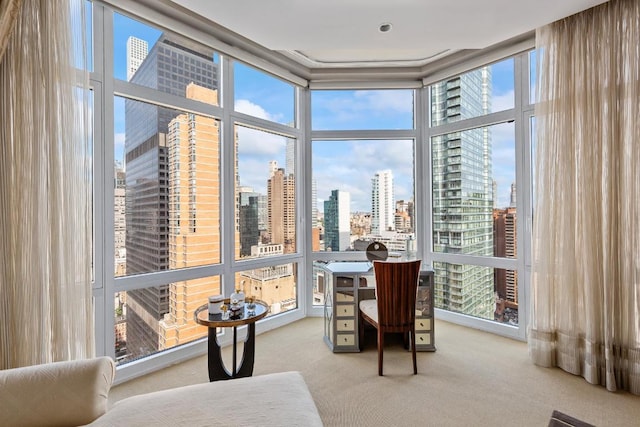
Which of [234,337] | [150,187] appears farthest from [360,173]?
[234,337]

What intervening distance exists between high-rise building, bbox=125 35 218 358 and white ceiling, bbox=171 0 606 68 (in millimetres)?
649

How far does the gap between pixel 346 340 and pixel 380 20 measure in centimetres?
287

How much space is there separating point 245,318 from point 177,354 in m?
1.16

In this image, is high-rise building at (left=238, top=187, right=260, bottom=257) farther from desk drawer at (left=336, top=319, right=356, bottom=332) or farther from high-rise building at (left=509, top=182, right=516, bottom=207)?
high-rise building at (left=509, top=182, right=516, bottom=207)

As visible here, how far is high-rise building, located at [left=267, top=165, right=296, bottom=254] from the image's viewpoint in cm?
369

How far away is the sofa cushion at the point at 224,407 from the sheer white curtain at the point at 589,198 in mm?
2354

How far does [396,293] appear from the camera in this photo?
8.29 feet

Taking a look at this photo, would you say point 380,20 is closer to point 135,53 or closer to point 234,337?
point 135,53

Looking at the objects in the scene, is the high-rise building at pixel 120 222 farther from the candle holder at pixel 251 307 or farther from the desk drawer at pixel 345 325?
the desk drawer at pixel 345 325

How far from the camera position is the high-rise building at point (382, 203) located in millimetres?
3943

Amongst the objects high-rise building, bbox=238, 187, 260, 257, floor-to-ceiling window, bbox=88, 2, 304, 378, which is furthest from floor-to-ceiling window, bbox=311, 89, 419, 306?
high-rise building, bbox=238, 187, 260, 257

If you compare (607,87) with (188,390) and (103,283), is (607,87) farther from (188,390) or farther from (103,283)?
(103,283)

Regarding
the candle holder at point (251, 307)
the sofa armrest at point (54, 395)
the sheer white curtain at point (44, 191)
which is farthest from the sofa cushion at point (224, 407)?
the sheer white curtain at point (44, 191)

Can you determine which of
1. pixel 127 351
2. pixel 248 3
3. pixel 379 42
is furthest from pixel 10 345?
pixel 379 42
